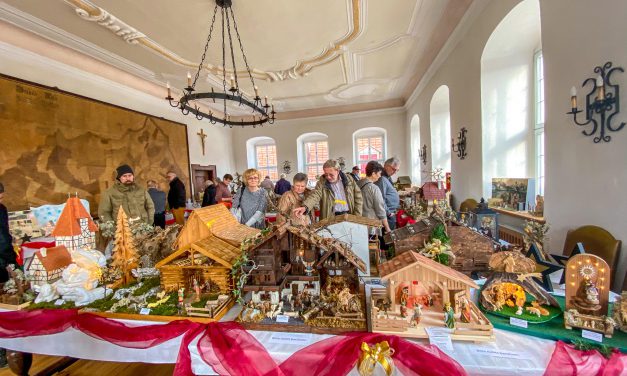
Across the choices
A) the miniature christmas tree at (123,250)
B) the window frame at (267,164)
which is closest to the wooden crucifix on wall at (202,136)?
the window frame at (267,164)

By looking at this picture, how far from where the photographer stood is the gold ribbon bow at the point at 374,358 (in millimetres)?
930

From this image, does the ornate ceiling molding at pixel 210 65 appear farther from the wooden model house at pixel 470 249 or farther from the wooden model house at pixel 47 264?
the wooden model house at pixel 47 264

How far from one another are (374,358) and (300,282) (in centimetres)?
58

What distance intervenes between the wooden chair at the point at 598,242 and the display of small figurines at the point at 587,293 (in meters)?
1.07

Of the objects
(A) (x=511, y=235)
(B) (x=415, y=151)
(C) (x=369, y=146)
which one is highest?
(C) (x=369, y=146)

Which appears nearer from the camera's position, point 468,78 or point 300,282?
point 300,282

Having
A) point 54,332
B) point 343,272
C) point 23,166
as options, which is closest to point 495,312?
point 343,272

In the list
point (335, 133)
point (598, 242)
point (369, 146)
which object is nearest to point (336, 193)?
point (598, 242)

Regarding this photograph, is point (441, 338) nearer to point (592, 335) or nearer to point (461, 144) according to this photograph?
point (592, 335)

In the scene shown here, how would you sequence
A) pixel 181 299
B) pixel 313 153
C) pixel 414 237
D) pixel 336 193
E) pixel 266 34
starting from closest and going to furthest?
pixel 181 299
pixel 414 237
pixel 336 193
pixel 266 34
pixel 313 153

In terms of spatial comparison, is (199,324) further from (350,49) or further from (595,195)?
(350,49)

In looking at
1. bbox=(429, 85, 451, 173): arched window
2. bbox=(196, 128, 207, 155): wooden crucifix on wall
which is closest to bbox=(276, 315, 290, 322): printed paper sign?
bbox=(429, 85, 451, 173): arched window

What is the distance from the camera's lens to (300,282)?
4.64 ft

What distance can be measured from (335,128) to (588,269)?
886 centimetres
